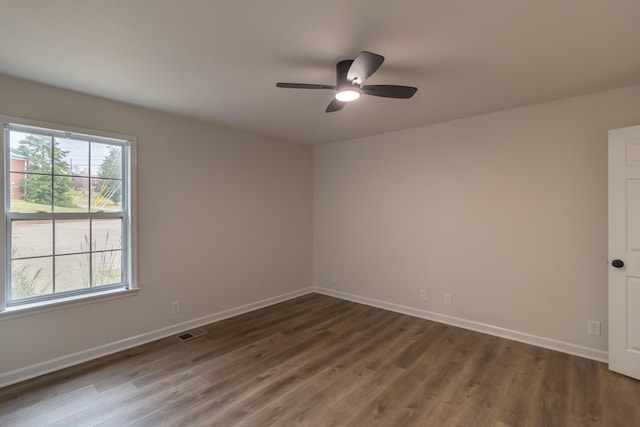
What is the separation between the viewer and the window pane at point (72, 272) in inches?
109

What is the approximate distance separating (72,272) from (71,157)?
1.06 metres

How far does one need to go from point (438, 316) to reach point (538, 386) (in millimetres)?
1423

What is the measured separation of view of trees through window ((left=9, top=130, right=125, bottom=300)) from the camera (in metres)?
2.57

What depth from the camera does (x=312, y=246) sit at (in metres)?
5.20

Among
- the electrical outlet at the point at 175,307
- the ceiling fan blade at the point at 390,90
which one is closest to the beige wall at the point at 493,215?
the ceiling fan blade at the point at 390,90

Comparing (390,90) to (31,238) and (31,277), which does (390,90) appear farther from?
(31,277)

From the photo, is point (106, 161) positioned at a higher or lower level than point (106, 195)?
higher

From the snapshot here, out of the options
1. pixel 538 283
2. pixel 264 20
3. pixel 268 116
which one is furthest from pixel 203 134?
pixel 538 283

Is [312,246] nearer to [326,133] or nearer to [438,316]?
[326,133]

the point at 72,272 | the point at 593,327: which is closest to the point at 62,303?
the point at 72,272

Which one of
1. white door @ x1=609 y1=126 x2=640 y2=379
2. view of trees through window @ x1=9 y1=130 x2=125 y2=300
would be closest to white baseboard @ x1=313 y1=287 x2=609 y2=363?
white door @ x1=609 y1=126 x2=640 y2=379

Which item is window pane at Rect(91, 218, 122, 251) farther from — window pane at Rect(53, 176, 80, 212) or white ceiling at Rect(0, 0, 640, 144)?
white ceiling at Rect(0, 0, 640, 144)

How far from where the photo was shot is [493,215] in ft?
11.2

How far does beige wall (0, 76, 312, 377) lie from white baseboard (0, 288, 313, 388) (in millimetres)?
44
